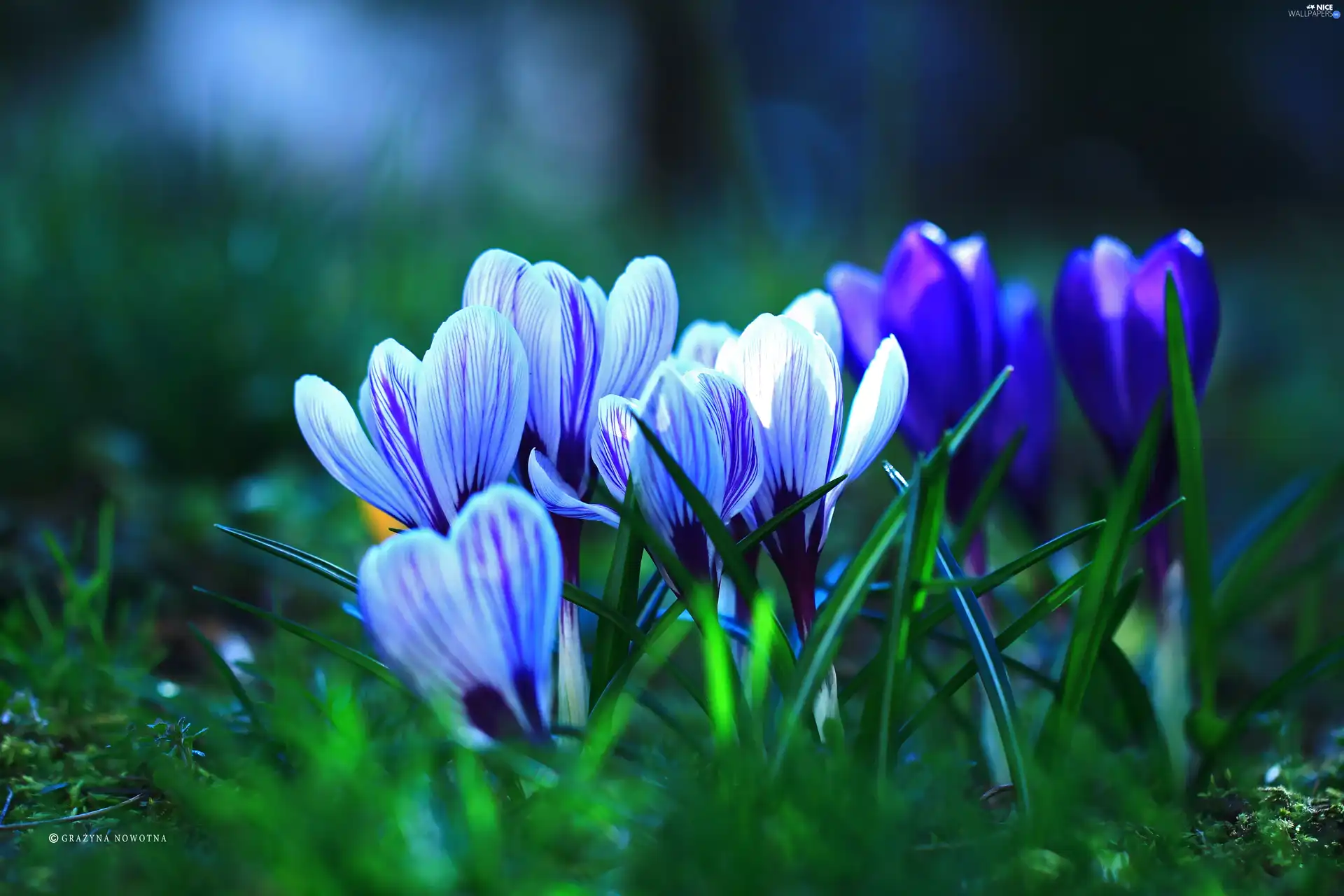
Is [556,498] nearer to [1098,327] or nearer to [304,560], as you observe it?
[304,560]

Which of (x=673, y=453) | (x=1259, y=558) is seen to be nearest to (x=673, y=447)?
(x=673, y=453)

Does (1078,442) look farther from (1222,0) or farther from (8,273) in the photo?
(1222,0)

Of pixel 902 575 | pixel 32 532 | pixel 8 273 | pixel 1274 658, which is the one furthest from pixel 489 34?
pixel 902 575

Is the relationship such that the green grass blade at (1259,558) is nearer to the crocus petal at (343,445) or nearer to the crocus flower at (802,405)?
the crocus flower at (802,405)

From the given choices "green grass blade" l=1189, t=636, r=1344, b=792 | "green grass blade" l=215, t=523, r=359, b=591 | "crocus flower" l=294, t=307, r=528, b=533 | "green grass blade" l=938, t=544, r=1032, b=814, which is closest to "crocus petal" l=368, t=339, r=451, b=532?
"crocus flower" l=294, t=307, r=528, b=533

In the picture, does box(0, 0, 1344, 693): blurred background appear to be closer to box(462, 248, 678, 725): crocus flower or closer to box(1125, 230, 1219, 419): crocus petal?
box(1125, 230, 1219, 419): crocus petal

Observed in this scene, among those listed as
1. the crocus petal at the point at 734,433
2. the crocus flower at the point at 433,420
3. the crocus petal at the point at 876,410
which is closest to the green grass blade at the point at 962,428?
the crocus petal at the point at 876,410

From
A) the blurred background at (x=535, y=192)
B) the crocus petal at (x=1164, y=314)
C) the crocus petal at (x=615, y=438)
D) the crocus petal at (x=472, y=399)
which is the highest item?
the blurred background at (x=535, y=192)
